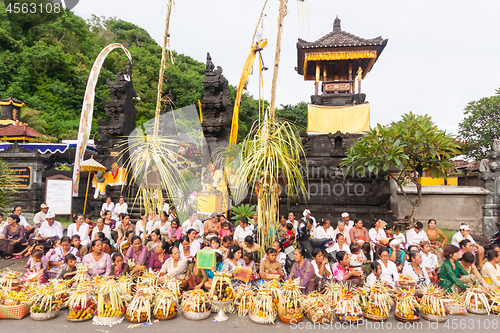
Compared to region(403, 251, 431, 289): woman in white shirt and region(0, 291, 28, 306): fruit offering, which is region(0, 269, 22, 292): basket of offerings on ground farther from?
region(403, 251, 431, 289): woman in white shirt

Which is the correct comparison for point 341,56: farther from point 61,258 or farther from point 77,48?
point 77,48

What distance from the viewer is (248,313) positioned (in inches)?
163

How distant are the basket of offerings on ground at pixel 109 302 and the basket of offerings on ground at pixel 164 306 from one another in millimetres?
460

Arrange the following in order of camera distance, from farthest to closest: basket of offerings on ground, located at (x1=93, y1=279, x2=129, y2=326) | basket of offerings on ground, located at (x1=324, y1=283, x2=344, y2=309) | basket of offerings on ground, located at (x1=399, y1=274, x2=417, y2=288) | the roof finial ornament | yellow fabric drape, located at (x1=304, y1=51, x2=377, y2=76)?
1. the roof finial ornament
2. yellow fabric drape, located at (x1=304, y1=51, x2=377, y2=76)
3. basket of offerings on ground, located at (x1=399, y1=274, x2=417, y2=288)
4. basket of offerings on ground, located at (x1=324, y1=283, x2=344, y2=309)
5. basket of offerings on ground, located at (x1=93, y1=279, x2=129, y2=326)

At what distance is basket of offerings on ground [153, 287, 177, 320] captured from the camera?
12.9 ft

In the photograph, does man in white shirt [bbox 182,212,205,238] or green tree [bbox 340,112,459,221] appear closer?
man in white shirt [bbox 182,212,205,238]

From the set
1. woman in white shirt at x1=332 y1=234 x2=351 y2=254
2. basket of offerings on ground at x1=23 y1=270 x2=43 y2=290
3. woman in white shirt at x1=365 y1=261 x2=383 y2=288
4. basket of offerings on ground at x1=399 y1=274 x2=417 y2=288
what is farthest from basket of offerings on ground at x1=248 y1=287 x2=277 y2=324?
basket of offerings on ground at x1=23 y1=270 x2=43 y2=290

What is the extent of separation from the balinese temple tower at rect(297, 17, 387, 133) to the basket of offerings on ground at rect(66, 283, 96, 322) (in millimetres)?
11340

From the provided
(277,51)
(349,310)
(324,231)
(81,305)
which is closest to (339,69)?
(324,231)

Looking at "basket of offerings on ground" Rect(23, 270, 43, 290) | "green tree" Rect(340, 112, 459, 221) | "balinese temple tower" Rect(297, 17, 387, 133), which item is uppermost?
"balinese temple tower" Rect(297, 17, 387, 133)

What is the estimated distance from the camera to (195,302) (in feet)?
13.2

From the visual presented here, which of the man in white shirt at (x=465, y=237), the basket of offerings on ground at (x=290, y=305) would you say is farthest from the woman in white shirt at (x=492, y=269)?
the basket of offerings on ground at (x=290, y=305)

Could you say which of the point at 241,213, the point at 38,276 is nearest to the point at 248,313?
the point at 38,276

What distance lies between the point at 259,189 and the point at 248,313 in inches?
72.0
